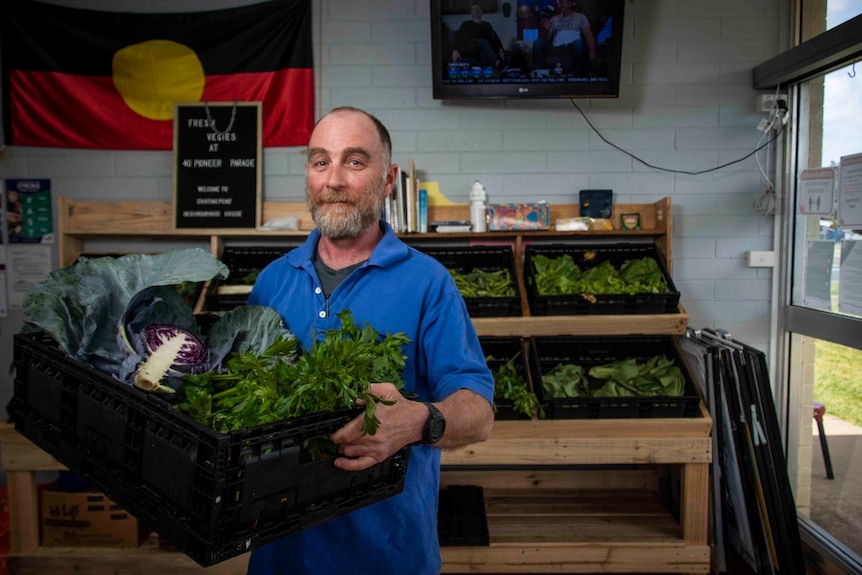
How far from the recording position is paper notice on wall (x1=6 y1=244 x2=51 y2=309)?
3895 mm

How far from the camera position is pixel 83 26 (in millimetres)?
3801

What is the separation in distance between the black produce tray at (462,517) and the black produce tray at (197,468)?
75.0 inches

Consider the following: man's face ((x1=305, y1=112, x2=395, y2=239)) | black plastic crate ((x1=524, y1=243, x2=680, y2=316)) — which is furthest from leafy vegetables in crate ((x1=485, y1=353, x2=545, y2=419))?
man's face ((x1=305, y1=112, x2=395, y2=239))

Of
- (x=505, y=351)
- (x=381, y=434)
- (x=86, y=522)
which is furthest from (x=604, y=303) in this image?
(x=86, y=522)

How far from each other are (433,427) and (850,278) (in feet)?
8.74

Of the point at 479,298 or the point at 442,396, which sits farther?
the point at 479,298

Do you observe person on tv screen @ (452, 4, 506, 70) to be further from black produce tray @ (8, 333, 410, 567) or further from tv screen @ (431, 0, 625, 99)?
black produce tray @ (8, 333, 410, 567)

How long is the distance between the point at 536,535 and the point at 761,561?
1.10 m

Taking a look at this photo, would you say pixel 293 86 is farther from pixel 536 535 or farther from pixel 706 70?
pixel 536 535

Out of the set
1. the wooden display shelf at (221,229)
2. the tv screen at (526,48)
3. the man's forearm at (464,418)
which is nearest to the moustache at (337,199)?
the man's forearm at (464,418)

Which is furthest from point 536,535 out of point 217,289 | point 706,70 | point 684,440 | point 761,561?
point 706,70

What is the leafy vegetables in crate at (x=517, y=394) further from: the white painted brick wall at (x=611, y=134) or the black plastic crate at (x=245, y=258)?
the black plastic crate at (x=245, y=258)

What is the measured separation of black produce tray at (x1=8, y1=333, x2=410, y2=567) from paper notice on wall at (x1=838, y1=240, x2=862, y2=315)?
2673 mm

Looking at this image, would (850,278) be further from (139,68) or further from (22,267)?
(22,267)
